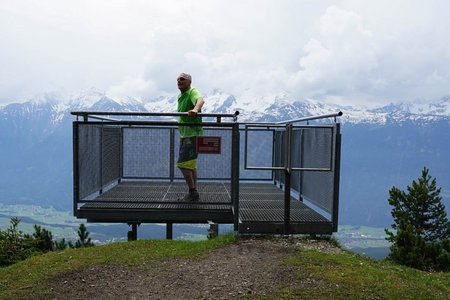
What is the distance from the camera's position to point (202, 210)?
26.7ft

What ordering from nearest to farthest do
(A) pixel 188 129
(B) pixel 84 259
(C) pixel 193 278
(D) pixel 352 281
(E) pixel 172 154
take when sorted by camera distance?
(D) pixel 352 281, (C) pixel 193 278, (B) pixel 84 259, (A) pixel 188 129, (E) pixel 172 154

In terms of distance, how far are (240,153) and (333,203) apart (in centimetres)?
169

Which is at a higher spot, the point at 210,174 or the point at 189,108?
the point at 189,108

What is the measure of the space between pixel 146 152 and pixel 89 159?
1.94 m

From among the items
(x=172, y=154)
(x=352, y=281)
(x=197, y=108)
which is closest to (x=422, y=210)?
(x=172, y=154)

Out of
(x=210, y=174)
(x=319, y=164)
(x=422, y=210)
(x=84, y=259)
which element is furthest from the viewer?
(x=422, y=210)

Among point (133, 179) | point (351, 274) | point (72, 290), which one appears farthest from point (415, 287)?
point (133, 179)

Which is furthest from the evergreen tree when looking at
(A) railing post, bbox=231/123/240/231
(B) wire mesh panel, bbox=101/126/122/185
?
(A) railing post, bbox=231/123/240/231

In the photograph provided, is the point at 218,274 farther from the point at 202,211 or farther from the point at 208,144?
the point at 208,144

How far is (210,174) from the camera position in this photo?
29.6ft

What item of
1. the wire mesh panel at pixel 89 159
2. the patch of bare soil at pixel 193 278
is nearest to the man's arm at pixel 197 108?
the wire mesh panel at pixel 89 159

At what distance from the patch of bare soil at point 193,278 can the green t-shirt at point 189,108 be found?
2.24 m

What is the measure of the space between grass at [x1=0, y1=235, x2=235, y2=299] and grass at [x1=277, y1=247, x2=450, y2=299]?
5.30ft

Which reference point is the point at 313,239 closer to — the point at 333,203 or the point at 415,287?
the point at 333,203
